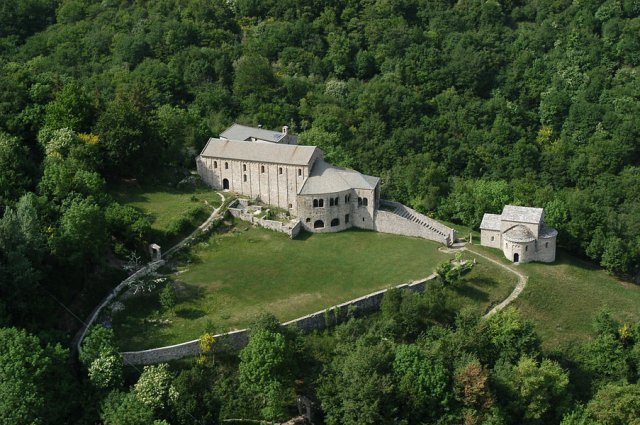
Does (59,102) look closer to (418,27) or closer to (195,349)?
(195,349)

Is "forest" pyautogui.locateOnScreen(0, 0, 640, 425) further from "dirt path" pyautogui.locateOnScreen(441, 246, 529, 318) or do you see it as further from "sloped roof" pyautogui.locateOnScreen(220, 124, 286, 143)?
"sloped roof" pyautogui.locateOnScreen(220, 124, 286, 143)

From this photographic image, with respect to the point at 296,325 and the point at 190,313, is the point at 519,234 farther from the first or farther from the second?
the point at 190,313

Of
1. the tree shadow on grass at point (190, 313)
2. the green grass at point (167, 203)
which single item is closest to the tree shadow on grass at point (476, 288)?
the tree shadow on grass at point (190, 313)

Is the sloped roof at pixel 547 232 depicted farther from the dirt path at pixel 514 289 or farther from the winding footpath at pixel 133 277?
the winding footpath at pixel 133 277

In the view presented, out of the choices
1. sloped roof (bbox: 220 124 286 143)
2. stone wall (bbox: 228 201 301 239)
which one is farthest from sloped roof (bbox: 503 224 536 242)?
sloped roof (bbox: 220 124 286 143)

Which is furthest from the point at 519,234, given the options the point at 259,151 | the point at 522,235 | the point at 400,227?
the point at 259,151

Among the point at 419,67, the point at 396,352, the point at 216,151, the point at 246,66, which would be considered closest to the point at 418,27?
the point at 419,67
